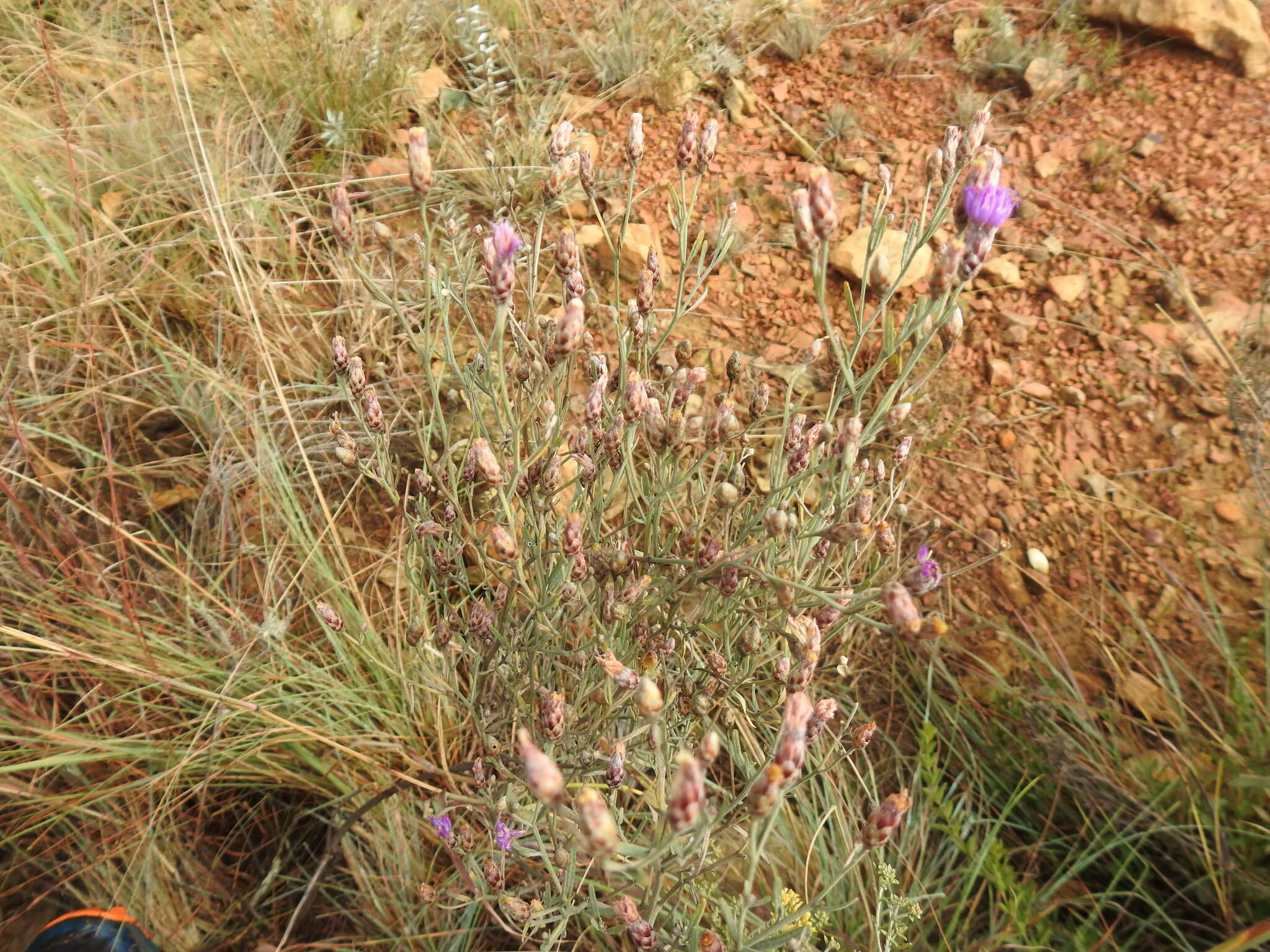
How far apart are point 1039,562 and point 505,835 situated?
144cm

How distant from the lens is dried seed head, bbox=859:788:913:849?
0.98 metres

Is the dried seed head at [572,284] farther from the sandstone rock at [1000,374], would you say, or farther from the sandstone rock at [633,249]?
the sandstone rock at [1000,374]

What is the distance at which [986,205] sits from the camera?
1085 millimetres

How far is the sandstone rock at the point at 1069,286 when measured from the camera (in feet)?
7.82

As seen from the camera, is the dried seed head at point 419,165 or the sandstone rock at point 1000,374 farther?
the sandstone rock at point 1000,374

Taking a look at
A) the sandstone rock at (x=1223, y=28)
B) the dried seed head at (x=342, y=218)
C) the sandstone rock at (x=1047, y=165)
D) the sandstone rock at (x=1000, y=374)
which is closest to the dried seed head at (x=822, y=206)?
the dried seed head at (x=342, y=218)

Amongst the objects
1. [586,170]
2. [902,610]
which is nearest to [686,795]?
[902,610]

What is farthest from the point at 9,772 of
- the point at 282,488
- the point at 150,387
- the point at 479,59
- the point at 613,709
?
the point at 479,59

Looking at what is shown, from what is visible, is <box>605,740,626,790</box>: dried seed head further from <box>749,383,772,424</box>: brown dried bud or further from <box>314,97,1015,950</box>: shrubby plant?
<box>749,383,772,424</box>: brown dried bud

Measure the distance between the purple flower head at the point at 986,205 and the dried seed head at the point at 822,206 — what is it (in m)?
0.19

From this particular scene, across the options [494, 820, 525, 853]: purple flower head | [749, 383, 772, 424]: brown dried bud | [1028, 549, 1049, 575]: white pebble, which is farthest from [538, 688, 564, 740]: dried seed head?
[1028, 549, 1049, 575]: white pebble

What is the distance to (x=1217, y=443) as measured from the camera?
2.09 metres

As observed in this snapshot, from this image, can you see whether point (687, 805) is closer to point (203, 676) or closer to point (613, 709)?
point (613, 709)

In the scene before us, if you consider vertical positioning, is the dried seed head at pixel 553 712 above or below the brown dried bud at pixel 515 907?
above
